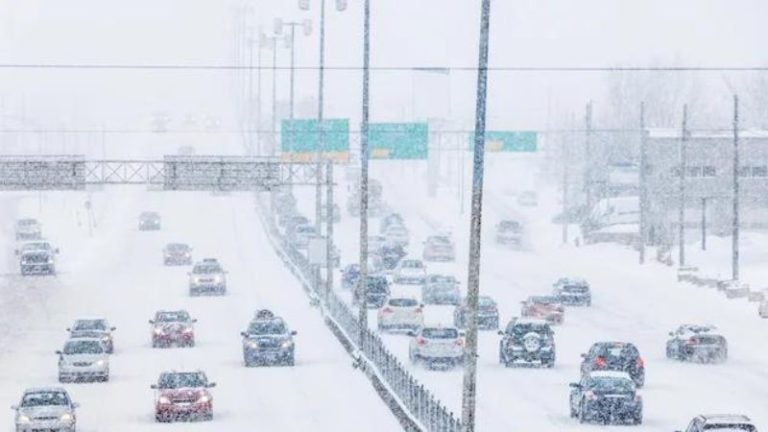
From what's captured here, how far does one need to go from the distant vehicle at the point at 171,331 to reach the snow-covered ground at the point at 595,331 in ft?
23.9

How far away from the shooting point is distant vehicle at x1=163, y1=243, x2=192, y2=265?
106438mm

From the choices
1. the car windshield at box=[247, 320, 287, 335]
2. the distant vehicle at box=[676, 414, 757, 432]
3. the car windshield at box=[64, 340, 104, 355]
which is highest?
the distant vehicle at box=[676, 414, 757, 432]

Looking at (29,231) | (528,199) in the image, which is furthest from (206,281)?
(528,199)

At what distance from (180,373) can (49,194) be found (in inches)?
4905

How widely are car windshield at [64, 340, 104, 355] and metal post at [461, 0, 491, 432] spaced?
25809mm

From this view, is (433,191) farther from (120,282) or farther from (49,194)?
(120,282)

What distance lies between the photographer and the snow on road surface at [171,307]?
5019 centimetres

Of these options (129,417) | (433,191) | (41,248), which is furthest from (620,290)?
(433,191)

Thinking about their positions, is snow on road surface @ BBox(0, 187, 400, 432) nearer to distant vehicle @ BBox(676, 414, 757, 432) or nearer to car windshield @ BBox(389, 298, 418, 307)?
car windshield @ BBox(389, 298, 418, 307)

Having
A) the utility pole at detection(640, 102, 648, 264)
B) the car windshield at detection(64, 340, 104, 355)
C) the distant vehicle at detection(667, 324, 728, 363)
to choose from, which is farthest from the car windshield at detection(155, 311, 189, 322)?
the utility pole at detection(640, 102, 648, 264)

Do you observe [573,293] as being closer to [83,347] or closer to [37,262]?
[37,262]

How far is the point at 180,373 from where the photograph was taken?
1903 inches

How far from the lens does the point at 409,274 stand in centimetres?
9519

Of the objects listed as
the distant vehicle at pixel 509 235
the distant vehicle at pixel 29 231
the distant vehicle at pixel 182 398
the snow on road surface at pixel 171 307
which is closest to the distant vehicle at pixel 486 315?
the snow on road surface at pixel 171 307
